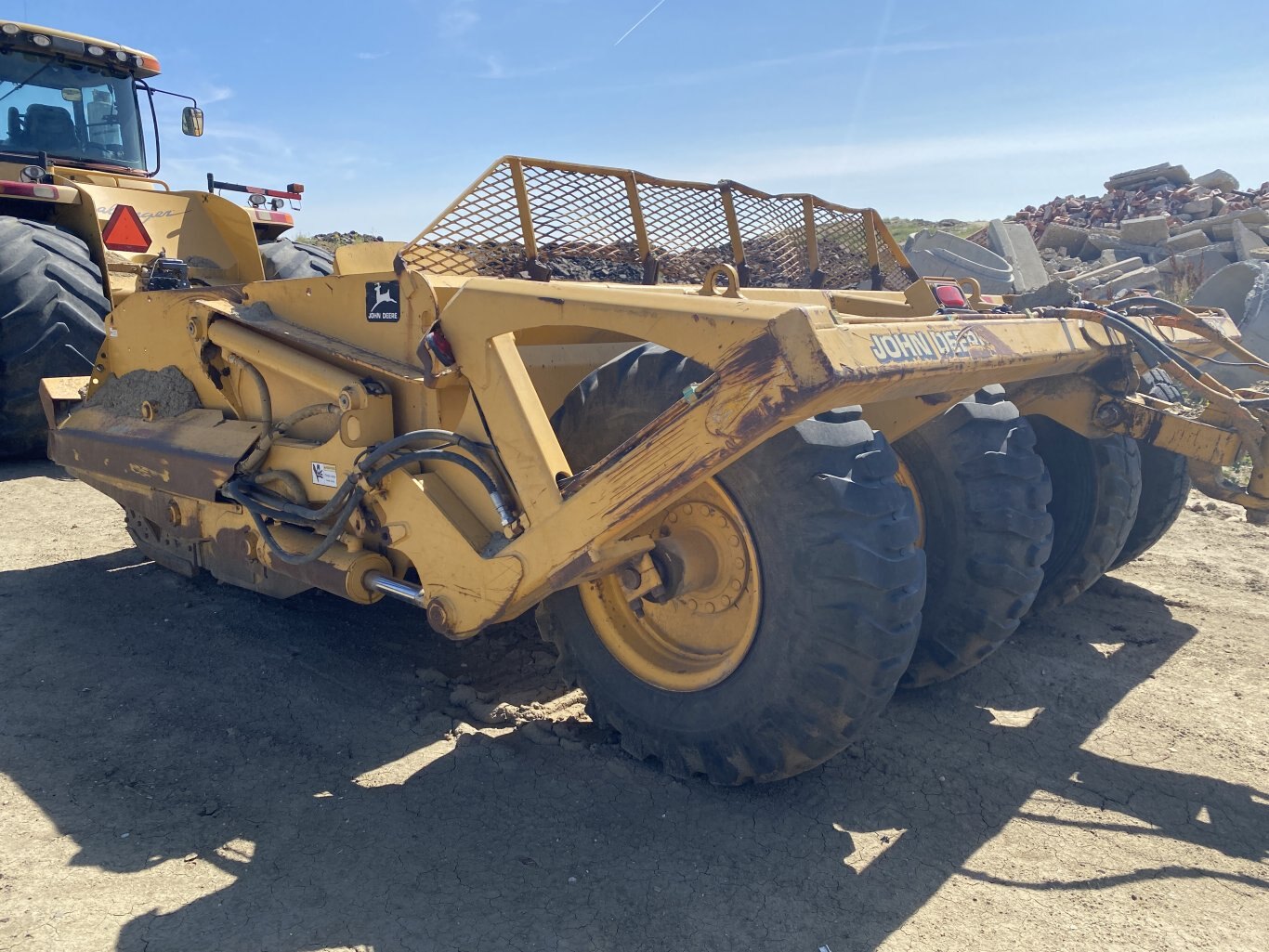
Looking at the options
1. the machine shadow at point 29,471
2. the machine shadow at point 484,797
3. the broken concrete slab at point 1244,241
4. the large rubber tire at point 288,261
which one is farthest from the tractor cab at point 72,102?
the broken concrete slab at point 1244,241

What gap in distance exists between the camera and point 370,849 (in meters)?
2.82

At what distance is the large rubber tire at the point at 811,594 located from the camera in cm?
262

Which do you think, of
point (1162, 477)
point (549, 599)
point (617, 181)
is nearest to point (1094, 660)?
point (1162, 477)

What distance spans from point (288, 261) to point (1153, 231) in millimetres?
14005

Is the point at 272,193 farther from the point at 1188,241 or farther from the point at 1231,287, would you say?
the point at 1188,241

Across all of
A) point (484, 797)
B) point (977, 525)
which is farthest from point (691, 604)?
point (977, 525)

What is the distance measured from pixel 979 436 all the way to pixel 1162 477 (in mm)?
1948

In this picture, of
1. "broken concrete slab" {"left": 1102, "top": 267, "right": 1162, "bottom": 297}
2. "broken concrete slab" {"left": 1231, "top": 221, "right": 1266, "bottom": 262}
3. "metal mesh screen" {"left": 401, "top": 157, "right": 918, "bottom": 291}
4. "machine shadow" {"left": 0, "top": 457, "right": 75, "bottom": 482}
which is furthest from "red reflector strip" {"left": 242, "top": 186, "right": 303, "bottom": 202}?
"broken concrete slab" {"left": 1231, "top": 221, "right": 1266, "bottom": 262}

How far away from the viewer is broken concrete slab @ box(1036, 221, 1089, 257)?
1688cm

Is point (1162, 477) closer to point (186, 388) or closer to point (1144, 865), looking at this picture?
point (1144, 865)

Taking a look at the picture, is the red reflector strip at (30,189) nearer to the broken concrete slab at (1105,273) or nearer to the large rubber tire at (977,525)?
the large rubber tire at (977,525)

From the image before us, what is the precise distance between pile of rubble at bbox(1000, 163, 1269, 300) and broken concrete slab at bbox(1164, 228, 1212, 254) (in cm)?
1

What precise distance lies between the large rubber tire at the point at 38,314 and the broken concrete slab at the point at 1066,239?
15538 mm

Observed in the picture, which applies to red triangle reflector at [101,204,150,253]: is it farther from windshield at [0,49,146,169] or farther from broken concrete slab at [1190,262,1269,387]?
broken concrete slab at [1190,262,1269,387]
